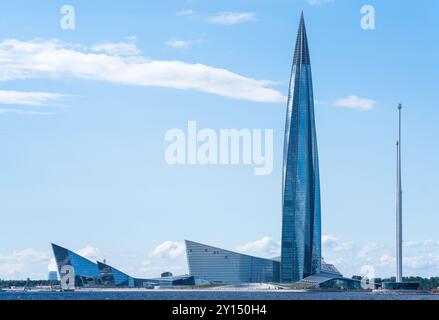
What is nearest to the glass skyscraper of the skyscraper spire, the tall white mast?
the skyscraper spire

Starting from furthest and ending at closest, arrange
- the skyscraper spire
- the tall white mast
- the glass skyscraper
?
the skyscraper spire, the glass skyscraper, the tall white mast

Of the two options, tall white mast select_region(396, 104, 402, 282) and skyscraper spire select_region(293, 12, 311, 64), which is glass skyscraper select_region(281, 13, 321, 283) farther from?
tall white mast select_region(396, 104, 402, 282)

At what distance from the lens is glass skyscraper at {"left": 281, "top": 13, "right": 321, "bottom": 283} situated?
15412 cm

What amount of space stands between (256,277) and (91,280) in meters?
32.4

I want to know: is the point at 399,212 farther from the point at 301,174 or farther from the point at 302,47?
the point at 302,47

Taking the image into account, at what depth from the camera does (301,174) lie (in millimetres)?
157500

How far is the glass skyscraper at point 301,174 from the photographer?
506 feet

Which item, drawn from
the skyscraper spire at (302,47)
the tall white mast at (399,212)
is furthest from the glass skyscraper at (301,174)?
the tall white mast at (399,212)

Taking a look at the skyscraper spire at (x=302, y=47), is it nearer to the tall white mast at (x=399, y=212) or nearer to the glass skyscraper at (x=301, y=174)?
the glass skyscraper at (x=301, y=174)

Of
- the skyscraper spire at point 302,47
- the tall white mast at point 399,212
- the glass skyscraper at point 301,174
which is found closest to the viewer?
the tall white mast at point 399,212

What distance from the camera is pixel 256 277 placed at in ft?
595

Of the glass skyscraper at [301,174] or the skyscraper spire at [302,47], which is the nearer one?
the glass skyscraper at [301,174]
